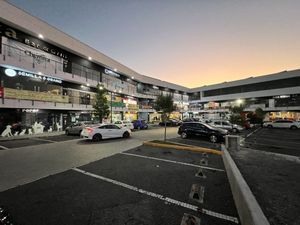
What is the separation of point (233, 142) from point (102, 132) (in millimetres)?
10621

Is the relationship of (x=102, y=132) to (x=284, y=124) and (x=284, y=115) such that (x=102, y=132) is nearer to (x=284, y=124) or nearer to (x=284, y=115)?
(x=284, y=124)

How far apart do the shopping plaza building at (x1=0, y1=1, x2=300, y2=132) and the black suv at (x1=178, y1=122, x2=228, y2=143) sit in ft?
18.8

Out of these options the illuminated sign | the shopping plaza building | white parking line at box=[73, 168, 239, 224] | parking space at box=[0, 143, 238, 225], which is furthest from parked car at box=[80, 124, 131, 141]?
the illuminated sign

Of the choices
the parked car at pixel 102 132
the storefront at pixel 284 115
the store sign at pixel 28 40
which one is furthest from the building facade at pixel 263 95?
the store sign at pixel 28 40

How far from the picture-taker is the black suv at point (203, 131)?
1334cm

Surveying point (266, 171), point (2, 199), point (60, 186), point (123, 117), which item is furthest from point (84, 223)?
point (123, 117)

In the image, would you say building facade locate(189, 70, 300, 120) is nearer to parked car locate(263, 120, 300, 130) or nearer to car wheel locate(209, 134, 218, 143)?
parked car locate(263, 120, 300, 130)

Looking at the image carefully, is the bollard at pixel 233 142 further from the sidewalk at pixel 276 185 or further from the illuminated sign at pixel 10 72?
the illuminated sign at pixel 10 72

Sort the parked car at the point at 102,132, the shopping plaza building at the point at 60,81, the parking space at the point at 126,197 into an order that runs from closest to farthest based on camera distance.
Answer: the parking space at the point at 126,197, the parked car at the point at 102,132, the shopping plaza building at the point at 60,81

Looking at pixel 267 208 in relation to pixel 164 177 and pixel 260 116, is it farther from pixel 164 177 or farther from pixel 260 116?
pixel 260 116

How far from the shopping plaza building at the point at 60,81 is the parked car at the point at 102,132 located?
305 inches

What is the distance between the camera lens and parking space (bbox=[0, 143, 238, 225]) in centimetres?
337

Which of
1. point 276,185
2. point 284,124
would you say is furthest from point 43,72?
point 284,124

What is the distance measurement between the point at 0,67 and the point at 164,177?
70.0ft
